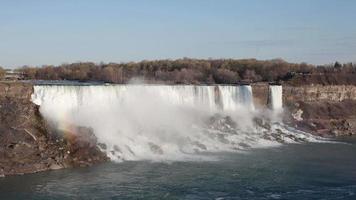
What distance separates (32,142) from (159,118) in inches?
493

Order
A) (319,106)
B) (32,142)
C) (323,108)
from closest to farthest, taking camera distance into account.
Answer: (32,142) → (323,108) → (319,106)

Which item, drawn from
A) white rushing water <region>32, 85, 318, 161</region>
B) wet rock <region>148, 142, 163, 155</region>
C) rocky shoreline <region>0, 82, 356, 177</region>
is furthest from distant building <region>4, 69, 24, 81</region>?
wet rock <region>148, 142, 163, 155</region>

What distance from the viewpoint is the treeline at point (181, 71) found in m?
71.3

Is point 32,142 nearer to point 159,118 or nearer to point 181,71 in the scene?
point 159,118

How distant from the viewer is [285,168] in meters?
27.4

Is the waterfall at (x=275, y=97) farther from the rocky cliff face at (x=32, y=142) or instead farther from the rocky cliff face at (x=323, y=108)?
the rocky cliff face at (x=32, y=142)

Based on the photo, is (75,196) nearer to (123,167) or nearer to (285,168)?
(123,167)

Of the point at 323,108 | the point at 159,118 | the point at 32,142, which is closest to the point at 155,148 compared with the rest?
the point at 159,118

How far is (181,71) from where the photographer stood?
72.9m

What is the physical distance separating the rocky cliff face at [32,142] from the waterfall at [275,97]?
23765 millimetres

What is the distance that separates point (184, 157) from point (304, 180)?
785 cm

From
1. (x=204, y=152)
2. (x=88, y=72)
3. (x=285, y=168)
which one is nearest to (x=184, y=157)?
(x=204, y=152)

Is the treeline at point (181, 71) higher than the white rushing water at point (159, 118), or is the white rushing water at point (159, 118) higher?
the treeline at point (181, 71)

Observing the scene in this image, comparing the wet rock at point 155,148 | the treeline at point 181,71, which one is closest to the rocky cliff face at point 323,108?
the treeline at point 181,71
